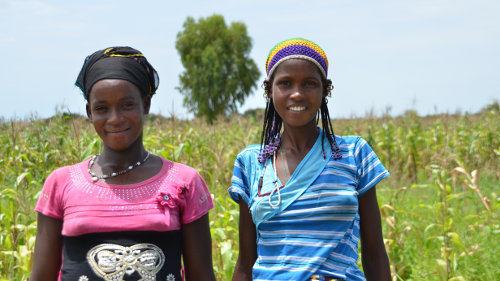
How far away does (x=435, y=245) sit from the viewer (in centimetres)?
543

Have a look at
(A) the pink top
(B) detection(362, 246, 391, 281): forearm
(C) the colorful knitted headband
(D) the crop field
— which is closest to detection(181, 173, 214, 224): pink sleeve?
(A) the pink top

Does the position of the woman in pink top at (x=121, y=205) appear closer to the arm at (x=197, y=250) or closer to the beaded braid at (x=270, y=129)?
the arm at (x=197, y=250)

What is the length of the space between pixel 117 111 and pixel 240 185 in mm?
492

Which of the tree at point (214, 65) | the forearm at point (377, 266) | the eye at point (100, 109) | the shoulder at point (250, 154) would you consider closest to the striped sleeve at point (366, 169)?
the forearm at point (377, 266)

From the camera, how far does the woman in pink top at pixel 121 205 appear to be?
2.02 metres

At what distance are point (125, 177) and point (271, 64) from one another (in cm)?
62

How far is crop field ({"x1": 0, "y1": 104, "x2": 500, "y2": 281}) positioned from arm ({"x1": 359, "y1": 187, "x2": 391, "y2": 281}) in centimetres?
141

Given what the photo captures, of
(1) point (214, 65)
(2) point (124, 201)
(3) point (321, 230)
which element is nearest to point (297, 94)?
(3) point (321, 230)

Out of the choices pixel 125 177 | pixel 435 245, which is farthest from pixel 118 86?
pixel 435 245

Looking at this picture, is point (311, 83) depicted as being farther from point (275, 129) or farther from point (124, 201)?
point (124, 201)

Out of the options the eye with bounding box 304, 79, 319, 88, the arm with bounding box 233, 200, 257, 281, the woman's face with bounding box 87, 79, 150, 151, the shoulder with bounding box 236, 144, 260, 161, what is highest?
the eye with bounding box 304, 79, 319, 88

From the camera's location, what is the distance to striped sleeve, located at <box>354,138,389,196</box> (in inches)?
86.3

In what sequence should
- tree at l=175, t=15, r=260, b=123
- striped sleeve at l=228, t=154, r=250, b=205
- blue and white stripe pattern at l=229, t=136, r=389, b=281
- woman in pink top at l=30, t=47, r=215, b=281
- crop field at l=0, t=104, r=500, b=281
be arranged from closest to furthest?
woman in pink top at l=30, t=47, r=215, b=281, blue and white stripe pattern at l=229, t=136, r=389, b=281, striped sleeve at l=228, t=154, r=250, b=205, crop field at l=0, t=104, r=500, b=281, tree at l=175, t=15, r=260, b=123

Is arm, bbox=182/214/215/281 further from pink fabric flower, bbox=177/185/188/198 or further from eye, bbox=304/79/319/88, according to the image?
eye, bbox=304/79/319/88
